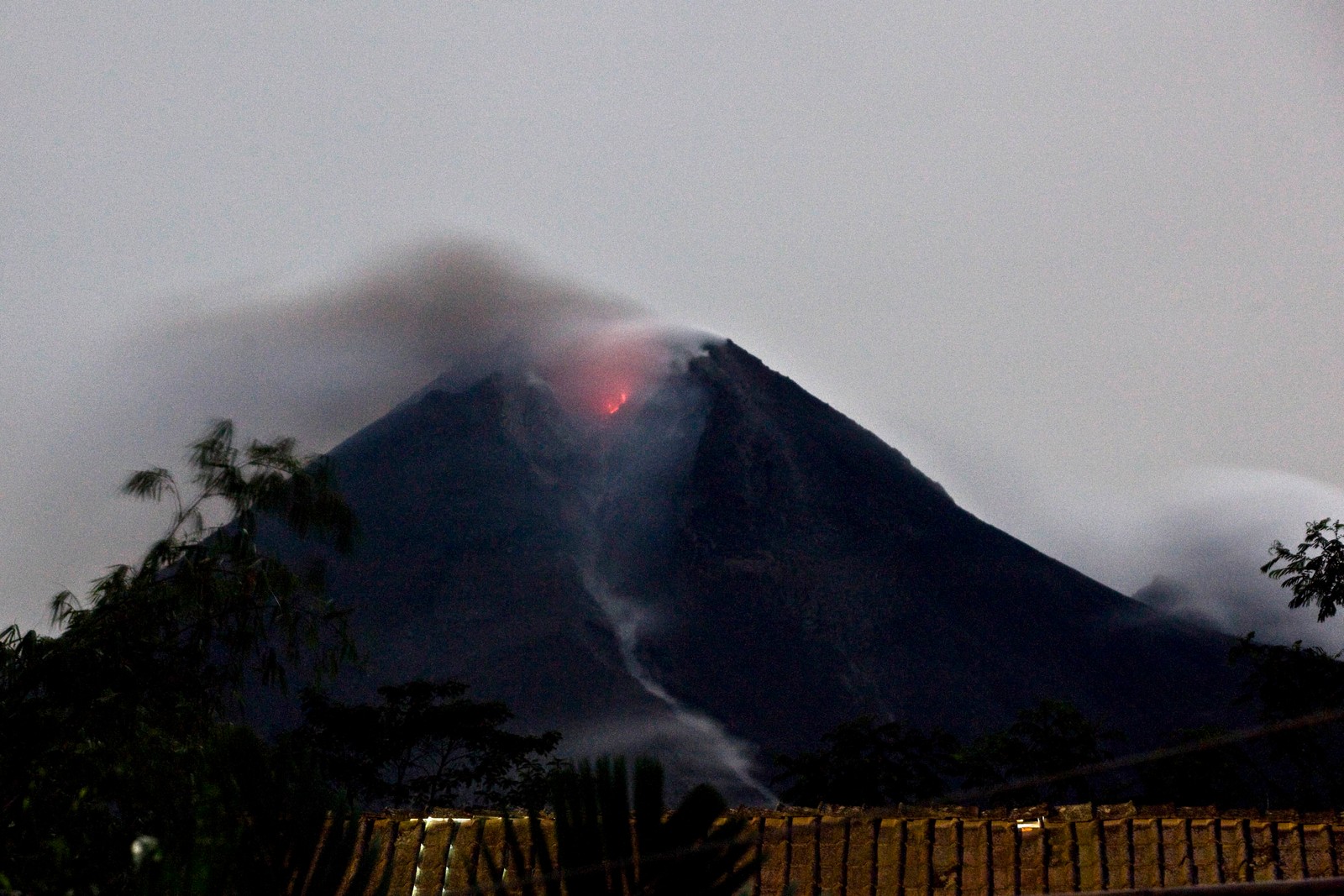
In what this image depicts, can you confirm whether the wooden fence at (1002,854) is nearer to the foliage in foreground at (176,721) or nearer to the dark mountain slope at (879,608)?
the foliage in foreground at (176,721)

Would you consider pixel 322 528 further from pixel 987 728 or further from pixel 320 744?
pixel 987 728

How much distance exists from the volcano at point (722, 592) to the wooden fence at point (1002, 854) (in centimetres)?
10191

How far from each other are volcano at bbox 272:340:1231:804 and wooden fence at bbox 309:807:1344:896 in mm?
101909

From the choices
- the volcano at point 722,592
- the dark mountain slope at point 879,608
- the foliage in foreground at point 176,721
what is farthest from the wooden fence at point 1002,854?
the dark mountain slope at point 879,608

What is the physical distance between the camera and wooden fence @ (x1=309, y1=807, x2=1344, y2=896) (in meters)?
12.5

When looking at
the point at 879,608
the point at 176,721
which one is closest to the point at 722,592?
the point at 879,608

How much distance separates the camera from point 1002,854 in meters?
12.9

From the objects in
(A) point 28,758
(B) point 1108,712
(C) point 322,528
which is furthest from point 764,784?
(A) point 28,758

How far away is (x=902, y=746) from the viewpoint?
166ft

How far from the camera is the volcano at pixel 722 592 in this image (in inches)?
5340

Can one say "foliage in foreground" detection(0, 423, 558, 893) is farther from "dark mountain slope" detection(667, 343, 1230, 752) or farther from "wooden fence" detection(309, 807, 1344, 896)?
"dark mountain slope" detection(667, 343, 1230, 752)

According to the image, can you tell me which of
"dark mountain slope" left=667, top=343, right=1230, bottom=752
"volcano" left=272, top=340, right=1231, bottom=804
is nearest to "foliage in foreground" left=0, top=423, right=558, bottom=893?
"volcano" left=272, top=340, right=1231, bottom=804

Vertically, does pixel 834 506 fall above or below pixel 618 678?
above

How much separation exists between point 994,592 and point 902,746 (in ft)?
387
